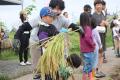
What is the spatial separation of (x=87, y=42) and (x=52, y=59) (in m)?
2.50

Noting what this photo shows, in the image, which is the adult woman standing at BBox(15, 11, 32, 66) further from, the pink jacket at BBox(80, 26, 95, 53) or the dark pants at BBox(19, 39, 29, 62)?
the pink jacket at BBox(80, 26, 95, 53)

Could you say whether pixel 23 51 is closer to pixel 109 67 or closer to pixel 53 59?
pixel 109 67

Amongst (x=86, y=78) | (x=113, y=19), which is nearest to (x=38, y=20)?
(x=86, y=78)

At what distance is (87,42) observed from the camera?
918 cm

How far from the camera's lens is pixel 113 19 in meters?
15.9

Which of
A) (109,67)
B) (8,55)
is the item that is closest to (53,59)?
(109,67)

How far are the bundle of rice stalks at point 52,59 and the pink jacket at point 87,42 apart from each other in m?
2.23

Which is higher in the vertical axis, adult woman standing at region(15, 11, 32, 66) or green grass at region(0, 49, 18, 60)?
adult woman standing at region(15, 11, 32, 66)

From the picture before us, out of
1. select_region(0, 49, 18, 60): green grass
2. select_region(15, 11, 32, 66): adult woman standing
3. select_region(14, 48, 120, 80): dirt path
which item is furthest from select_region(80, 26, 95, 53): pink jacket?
select_region(0, 49, 18, 60): green grass

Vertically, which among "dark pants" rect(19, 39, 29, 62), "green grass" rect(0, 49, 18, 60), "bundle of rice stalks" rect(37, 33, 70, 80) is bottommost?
"green grass" rect(0, 49, 18, 60)

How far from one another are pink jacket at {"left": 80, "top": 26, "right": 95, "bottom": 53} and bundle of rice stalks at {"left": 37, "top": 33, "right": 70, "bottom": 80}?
223 cm

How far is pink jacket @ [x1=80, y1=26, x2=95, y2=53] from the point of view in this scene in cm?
910

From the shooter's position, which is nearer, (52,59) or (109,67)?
(52,59)

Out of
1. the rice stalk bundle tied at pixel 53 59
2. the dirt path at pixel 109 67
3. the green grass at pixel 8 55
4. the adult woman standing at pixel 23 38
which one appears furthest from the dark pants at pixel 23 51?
the rice stalk bundle tied at pixel 53 59
